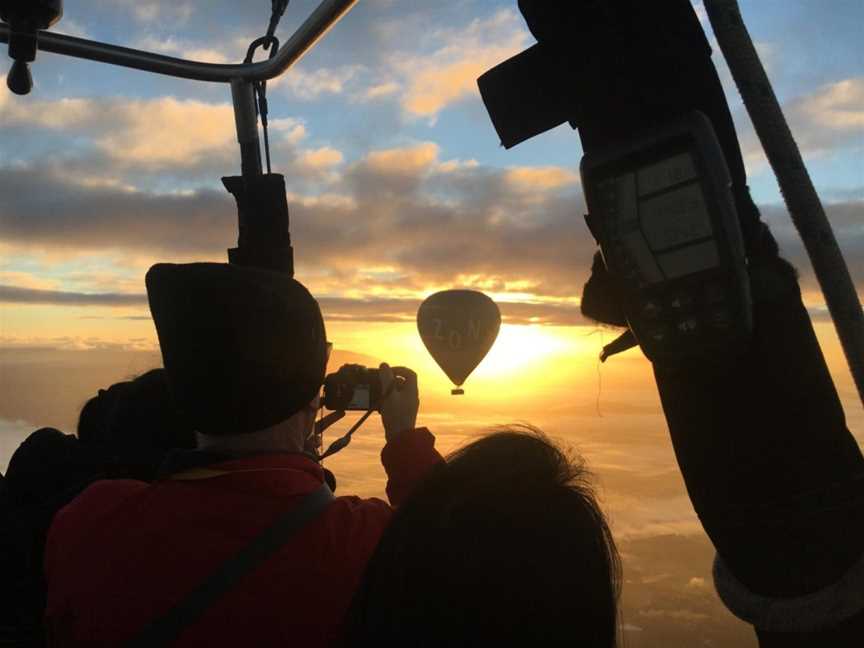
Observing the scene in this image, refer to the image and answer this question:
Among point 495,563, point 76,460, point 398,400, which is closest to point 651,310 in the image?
point 495,563

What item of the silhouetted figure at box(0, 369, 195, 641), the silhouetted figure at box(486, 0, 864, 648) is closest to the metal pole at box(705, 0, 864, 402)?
the silhouetted figure at box(486, 0, 864, 648)

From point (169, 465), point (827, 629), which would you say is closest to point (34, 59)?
point (169, 465)

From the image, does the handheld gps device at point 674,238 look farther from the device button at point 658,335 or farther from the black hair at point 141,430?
the black hair at point 141,430

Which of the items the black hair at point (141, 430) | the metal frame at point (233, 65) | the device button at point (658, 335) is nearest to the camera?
the device button at point (658, 335)

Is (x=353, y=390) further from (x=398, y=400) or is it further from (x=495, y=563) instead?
(x=495, y=563)

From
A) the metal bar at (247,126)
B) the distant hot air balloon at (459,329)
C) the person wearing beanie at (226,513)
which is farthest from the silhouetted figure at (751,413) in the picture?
the distant hot air balloon at (459,329)

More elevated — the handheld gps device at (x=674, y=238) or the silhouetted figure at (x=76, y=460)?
Result: the handheld gps device at (x=674, y=238)

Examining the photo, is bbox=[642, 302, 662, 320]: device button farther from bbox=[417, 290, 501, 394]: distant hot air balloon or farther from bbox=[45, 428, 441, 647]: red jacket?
bbox=[417, 290, 501, 394]: distant hot air balloon

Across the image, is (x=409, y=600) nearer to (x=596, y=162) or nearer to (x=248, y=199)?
(x=596, y=162)
